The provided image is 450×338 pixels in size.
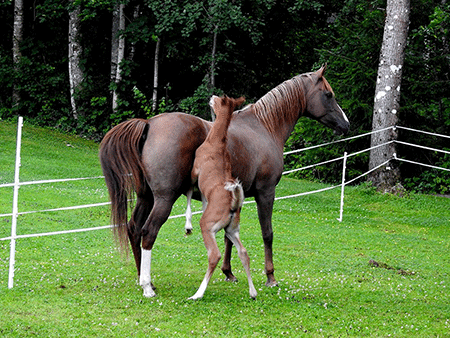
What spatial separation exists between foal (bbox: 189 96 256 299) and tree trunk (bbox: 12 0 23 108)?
58.0 feet

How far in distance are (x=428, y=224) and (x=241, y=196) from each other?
7.16 metres

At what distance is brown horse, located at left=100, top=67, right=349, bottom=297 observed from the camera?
18.9 feet

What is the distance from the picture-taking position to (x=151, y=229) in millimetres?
5727

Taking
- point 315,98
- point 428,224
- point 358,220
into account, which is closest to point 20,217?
point 315,98

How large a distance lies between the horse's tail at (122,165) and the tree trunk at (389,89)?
8628 millimetres

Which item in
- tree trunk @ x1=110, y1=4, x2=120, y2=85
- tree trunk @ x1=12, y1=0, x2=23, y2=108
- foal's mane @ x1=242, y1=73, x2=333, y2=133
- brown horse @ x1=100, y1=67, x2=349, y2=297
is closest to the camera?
brown horse @ x1=100, y1=67, x2=349, y2=297

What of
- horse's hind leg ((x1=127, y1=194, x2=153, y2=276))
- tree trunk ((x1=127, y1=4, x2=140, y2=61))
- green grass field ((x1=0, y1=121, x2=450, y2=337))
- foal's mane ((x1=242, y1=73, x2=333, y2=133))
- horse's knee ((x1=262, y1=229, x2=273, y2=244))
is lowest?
green grass field ((x1=0, y1=121, x2=450, y2=337))

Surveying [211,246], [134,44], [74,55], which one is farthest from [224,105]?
[74,55]

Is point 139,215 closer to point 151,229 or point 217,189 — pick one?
point 151,229

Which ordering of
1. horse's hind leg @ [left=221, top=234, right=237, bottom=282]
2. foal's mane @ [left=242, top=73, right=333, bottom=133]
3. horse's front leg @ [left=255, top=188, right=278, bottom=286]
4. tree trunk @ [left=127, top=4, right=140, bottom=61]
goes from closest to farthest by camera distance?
1. horse's front leg @ [left=255, top=188, right=278, bottom=286]
2. horse's hind leg @ [left=221, top=234, right=237, bottom=282]
3. foal's mane @ [left=242, top=73, right=333, bottom=133]
4. tree trunk @ [left=127, top=4, right=140, bottom=61]

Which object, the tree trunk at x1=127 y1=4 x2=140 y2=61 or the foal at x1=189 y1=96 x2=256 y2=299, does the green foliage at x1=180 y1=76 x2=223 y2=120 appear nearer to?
the tree trunk at x1=127 y1=4 x2=140 y2=61

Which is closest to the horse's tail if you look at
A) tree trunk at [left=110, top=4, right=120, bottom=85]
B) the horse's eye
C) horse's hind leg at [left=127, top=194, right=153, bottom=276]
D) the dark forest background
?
horse's hind leg at [left=127, top=194, right=153, bottom=276]

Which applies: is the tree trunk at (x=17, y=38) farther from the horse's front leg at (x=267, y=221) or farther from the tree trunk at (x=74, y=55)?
the horse's front leg at (x=267, y=221)

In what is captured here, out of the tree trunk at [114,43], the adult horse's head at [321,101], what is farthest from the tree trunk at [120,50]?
the adult horse's head at [321,101]
